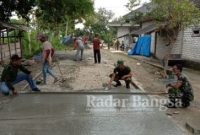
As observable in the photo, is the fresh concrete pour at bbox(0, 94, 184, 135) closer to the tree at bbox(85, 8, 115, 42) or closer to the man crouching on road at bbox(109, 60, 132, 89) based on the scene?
the man crouching on road at bbox(109, 60, 132, 89)

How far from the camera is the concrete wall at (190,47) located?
74.6ft

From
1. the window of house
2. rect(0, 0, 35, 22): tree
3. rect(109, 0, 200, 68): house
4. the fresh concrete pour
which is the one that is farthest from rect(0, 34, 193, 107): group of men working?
the window of house

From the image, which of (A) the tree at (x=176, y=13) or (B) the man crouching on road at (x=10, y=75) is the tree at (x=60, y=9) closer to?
(A) the tree at (x=176, y=13)

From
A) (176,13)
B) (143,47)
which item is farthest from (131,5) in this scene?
(176,13)

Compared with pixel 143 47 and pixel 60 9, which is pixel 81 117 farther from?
pixel 143 47

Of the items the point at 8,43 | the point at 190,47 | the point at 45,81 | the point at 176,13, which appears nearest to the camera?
the point at 45,81

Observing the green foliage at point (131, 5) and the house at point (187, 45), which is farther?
the green foliage at point (131, 5)

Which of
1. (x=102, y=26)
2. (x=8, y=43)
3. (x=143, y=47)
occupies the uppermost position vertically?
(x=102, y=26)

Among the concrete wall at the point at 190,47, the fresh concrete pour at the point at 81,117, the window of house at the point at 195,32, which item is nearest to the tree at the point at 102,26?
the concrete wall at the point at 190,47

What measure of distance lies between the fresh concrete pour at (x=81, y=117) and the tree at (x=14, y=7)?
509 inches

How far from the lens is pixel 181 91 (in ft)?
32.9

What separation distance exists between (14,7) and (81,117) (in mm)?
16514

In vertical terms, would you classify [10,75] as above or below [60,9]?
below

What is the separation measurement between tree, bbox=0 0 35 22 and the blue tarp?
12932mm
